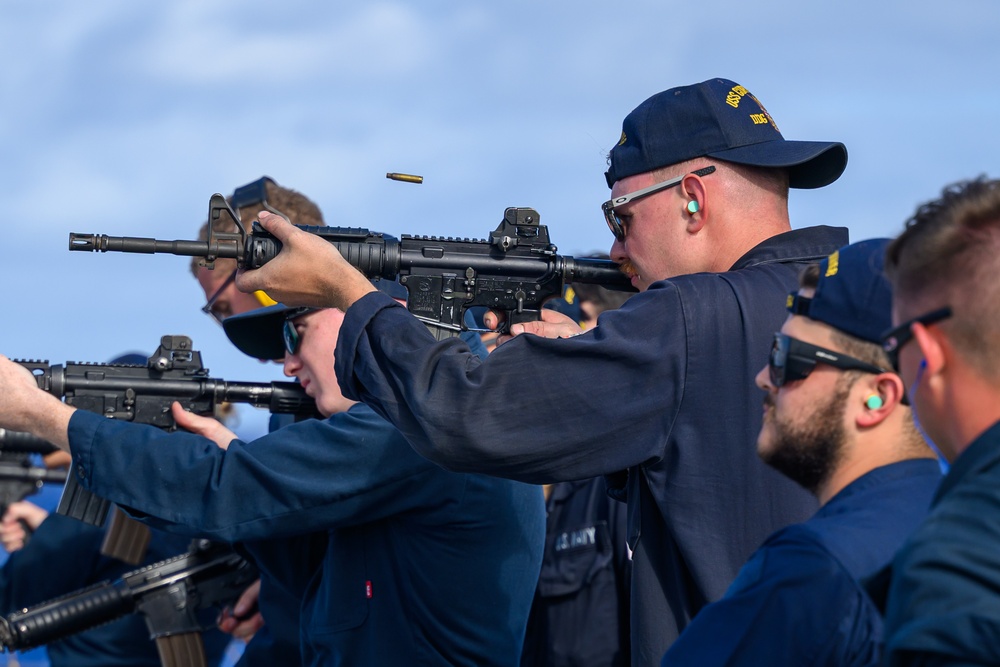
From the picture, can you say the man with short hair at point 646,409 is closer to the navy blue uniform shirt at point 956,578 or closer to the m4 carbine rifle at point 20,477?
the navy blue uniform shirt at point 956,578

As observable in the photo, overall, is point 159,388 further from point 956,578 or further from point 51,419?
point 956,578

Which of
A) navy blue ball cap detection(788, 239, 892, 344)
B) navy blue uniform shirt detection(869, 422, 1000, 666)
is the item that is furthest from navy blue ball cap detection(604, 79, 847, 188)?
navy blue uniform shirt detection(869, 422, 1000, 666)

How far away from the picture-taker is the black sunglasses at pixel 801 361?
8.41 feet

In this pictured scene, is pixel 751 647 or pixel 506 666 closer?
pixel 751 647

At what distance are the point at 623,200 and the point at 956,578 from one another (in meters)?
2.08

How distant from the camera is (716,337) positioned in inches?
128

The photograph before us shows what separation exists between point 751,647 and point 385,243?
2.10 metres

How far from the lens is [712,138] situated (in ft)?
12.1

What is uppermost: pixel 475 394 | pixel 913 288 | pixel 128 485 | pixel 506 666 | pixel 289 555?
pixel 913 288

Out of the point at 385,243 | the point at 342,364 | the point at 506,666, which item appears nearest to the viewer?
the point at 342,364

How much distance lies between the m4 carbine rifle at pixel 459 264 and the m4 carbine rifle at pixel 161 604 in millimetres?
2661

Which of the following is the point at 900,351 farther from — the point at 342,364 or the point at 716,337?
the point at 342,364

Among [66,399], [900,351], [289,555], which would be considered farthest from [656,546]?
[66,399]

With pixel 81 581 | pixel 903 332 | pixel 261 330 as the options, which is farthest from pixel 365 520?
pixel 81 581
